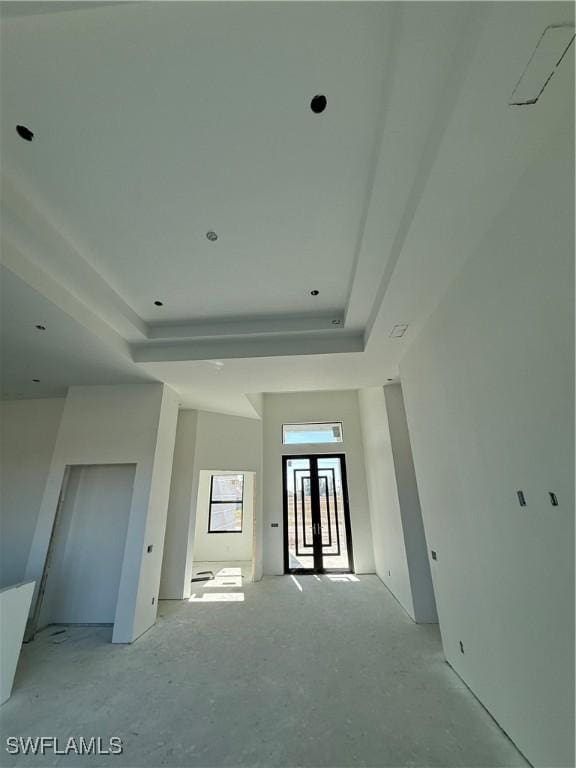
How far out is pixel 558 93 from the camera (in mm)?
1250

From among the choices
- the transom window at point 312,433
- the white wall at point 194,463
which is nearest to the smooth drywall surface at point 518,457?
the white wall at point 194,463

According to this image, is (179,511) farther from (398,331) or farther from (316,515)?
(398,331)

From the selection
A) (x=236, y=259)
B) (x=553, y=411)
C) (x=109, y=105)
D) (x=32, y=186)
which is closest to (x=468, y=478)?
(x=553, y=411)

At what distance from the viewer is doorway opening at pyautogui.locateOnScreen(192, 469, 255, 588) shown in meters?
7.53

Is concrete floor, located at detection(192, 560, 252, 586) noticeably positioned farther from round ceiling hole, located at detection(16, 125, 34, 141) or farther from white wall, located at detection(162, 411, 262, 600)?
round ceiling hole, located at detection(16, 125, 34, 141)

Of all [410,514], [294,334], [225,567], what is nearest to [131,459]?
[294,334]

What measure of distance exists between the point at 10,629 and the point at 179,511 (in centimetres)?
261

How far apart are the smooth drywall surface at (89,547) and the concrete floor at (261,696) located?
0.24 m

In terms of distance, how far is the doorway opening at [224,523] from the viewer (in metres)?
7.53

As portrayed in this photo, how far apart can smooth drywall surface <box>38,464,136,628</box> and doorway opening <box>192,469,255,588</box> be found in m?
3.17

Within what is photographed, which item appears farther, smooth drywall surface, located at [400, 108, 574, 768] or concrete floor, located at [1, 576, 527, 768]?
concrete floor, located at [1, 576, 527, 768]

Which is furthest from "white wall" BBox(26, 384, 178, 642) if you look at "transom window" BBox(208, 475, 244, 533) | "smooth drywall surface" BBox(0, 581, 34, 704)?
"transom window" BBox(208, 475, 244, 533)

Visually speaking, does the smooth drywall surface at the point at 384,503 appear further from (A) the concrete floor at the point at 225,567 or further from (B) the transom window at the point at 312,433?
(A) the concrete floor at the point at 225,567

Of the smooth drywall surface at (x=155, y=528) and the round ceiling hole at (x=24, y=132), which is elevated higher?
the round ceiling hole at (x=24, y=132)
